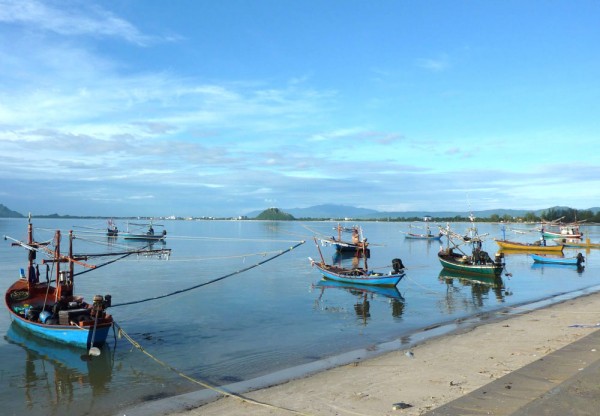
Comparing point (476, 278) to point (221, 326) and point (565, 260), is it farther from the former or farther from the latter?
point (221, 326)

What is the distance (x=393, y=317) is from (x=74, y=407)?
614 inches

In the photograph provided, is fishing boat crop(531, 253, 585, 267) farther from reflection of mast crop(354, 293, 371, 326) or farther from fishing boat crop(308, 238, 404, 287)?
reflection of mast crop(354, 293, 371, 326)

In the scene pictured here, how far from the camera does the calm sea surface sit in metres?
13.8

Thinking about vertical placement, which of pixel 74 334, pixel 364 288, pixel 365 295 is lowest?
pixel 365 295

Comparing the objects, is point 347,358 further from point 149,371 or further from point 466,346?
point 149,371

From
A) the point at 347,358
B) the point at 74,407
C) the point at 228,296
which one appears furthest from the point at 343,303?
the point at 74,407

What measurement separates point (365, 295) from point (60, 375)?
1965 cm

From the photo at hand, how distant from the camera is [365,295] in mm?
30594

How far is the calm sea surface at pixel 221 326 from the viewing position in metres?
13.8

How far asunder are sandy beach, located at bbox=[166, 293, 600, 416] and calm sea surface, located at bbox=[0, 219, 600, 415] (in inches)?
91.7

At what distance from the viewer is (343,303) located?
27766mm

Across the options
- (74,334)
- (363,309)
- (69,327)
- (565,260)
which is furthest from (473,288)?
(69,327)

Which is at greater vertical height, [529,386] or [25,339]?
[529,386]

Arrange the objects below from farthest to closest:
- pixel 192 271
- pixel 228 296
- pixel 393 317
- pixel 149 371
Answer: pixel 192 271 < pixel 228 296 < pixel 393 317 < pixel 149 371
